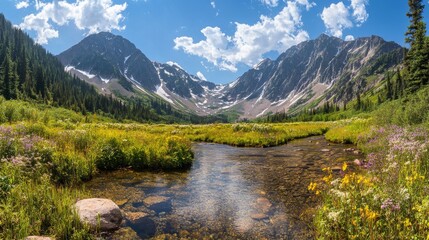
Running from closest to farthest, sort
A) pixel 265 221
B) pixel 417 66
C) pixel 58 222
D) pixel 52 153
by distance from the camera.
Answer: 1. pixel 58 222
2. pixel 265 221
3. pixel 52 153
4. pixel 417 66

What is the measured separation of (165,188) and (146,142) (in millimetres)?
6419

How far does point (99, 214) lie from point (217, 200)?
4.72 meters

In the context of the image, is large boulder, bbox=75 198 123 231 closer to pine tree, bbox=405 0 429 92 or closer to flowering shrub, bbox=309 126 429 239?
flowering shrub, bbox=309 126 429 239

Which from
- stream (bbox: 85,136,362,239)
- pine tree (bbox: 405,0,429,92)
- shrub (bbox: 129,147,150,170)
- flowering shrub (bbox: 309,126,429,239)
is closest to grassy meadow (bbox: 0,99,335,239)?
shrub (bbox: 129,147,150,170)

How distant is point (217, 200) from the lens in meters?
11.4

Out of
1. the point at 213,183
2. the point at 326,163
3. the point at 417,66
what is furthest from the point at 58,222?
the point at 417,66

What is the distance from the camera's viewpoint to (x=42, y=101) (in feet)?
419

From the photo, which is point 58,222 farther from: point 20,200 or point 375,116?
point 375,116

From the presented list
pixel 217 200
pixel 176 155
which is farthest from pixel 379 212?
pixel 176 155

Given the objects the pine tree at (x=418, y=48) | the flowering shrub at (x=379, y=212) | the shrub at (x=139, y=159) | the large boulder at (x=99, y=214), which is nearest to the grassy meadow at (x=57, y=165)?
the shrub at (x=139, y=159)

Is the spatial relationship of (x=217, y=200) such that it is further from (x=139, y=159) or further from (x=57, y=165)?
(x=57, y=165)

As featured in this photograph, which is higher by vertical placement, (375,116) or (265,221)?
(375,116)

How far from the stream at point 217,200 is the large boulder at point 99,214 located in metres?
0.45

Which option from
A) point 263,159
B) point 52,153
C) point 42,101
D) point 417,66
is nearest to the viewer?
point 52,153
